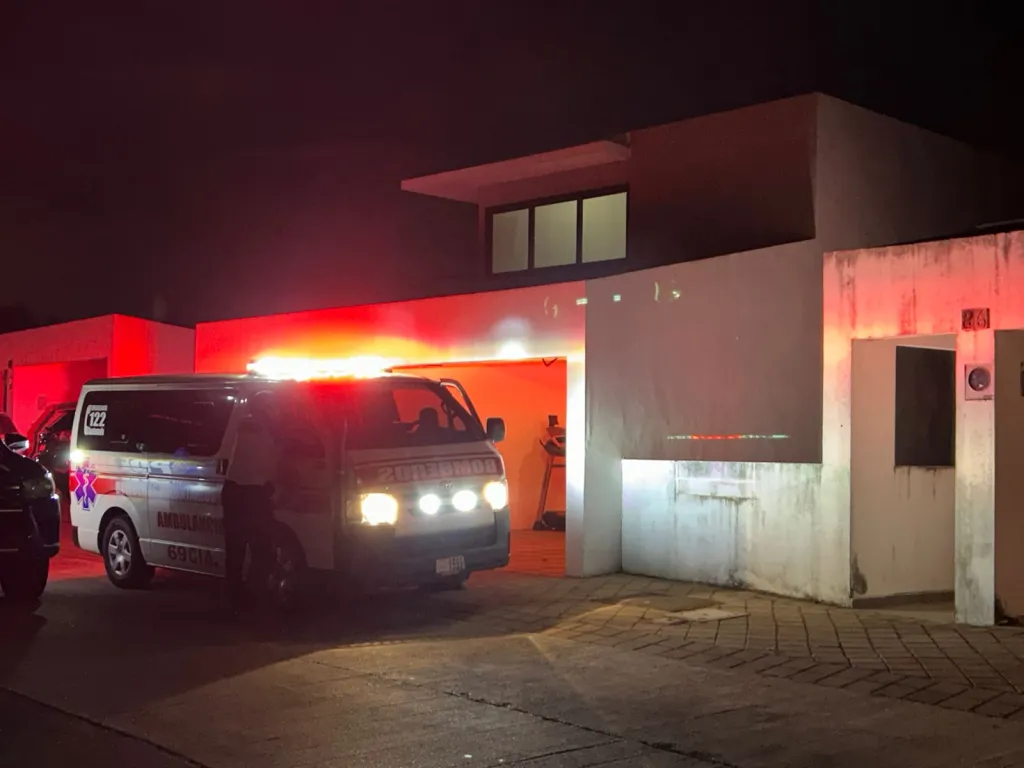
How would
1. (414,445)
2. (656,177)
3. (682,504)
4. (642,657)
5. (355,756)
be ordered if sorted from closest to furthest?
(355,756)
(642,657)
(414,445)
(682,504)
(656,177)

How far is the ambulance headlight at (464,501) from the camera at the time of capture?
33.7 feet

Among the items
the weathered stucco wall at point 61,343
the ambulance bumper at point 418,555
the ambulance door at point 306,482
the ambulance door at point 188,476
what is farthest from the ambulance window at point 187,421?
the weathered stucco wall at point 61,343

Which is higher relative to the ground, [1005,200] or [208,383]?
[1005,200]

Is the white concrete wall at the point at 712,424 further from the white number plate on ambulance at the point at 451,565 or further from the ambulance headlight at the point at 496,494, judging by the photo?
the white number plate on ambulance at the point at 451,565

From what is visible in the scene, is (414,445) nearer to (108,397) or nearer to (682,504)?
(682,504)

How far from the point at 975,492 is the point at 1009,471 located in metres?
0.34

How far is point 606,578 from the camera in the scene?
12289 mm

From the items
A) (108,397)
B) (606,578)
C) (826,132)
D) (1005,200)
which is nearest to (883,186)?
(826,132)

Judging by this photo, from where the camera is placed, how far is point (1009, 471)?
9.56m

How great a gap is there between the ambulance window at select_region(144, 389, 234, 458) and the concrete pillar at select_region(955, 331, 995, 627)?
6730 millimetres

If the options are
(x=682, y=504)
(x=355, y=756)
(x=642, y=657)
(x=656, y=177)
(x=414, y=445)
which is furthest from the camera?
(x=656, y=177)

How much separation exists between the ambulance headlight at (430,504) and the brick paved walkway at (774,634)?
1.01 metres

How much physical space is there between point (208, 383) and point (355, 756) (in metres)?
6.18

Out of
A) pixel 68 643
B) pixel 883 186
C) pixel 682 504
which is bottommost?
pixel 68 643
